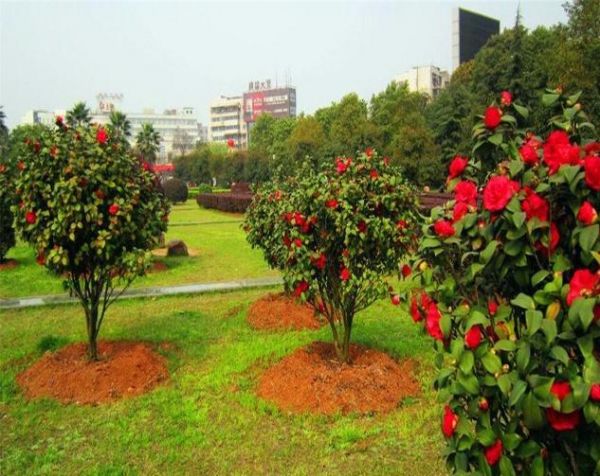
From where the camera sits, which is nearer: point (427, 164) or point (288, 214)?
point (288, 214)

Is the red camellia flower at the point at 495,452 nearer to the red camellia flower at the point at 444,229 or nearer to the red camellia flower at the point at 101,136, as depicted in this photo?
the red camellia flower at the point at 444,229

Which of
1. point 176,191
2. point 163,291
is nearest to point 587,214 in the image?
point 163,291

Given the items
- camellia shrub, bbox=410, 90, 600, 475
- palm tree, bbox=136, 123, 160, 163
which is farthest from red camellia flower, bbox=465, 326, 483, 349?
palm tree, bbox=136, 123, 160, 163

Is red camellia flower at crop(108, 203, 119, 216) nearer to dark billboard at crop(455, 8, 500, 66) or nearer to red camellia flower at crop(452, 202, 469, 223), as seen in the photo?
red camellia flower at crop(452, 202, 469, 223)

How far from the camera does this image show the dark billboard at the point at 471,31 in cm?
6912

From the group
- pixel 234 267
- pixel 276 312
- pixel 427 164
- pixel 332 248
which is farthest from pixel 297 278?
pixel 427 164

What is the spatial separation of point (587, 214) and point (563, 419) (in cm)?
67

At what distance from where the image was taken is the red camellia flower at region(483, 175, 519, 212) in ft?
6.30

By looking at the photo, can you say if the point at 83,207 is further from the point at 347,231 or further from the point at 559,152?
the point at 559,152

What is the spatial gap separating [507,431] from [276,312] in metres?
5.87

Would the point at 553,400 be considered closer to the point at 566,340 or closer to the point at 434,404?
the point at 566,340

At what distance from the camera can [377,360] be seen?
5.53 m

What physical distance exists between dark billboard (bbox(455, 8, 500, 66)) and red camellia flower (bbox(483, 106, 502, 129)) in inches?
2831

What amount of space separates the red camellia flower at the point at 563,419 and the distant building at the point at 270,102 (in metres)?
114
